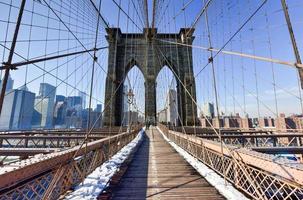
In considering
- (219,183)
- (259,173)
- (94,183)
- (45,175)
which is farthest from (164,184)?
(45,175)

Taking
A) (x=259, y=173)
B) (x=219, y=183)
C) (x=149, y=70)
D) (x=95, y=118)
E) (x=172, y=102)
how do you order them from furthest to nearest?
(x=149, y=70)
(x=95, y=118)
(x=172, y=102)
(x=219, y=183)
(x=259, y=173)

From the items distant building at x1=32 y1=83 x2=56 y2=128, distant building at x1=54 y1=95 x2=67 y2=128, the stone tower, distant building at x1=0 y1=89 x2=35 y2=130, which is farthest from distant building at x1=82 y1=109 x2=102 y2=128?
distant building at x1=0 y1=89 x2=35 y2=130

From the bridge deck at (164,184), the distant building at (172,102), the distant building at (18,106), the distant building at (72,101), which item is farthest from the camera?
the distant building at (72,101)

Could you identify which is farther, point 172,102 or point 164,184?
point 172,102

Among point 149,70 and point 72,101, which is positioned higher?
point 149,70

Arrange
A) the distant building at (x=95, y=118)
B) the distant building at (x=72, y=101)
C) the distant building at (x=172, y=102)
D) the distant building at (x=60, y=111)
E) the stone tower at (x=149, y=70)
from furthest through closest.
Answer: the stone tower at (x=149, y=70) → the distant building at (x=60, y=111) → the distant building at (x=72, y=101) → the distant building at (x=172, y=102) → the distant building at (x=95, y=118)

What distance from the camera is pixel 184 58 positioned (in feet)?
98.1

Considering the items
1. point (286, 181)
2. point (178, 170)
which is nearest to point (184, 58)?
point (178, 170)

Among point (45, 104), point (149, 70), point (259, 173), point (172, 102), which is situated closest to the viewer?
point (259, 173)

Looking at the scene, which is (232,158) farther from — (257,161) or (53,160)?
(53,160)

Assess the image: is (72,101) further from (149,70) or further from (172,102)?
(172,102)

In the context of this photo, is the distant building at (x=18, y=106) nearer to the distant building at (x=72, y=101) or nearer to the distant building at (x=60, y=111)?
the distant building at (x=72, y=101)

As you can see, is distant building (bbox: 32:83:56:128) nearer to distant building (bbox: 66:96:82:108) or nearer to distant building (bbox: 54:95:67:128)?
distant building (bbox: 54:95:67:128)

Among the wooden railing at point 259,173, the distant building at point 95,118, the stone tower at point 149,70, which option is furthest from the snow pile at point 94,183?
the stone tower at point 149,70
